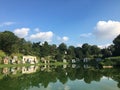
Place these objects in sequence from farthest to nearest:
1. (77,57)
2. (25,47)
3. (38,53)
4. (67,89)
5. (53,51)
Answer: (77,57) → (53,51) → (38,53) → (25,47) → (67,89)

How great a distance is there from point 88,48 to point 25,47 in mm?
70555

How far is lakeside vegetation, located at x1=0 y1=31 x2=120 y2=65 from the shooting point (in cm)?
11019

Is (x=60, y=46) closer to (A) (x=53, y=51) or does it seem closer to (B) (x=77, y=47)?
(B) (x=77, y=47)

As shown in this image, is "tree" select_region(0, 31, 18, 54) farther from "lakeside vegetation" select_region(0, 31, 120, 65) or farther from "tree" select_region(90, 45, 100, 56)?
"tree" select_region(90, 45, 100, 56)

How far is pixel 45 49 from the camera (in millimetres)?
144000

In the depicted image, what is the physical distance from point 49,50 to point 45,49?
25.9ft

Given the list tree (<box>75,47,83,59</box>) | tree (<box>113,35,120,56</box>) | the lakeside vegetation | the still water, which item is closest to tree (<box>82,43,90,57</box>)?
the lakeside vegetation

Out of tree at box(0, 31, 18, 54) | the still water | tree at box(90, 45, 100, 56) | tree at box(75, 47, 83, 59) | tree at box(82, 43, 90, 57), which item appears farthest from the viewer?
tree at box(90, 45, 100, 56)

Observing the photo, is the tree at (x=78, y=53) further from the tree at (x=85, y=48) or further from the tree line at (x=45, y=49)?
the tree at (x=85, y=48)

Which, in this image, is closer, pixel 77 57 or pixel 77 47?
pixel 77 57

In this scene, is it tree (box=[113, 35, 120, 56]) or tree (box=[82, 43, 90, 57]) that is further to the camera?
tree (box=[82, 43, 90, 57])

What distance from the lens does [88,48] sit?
188 meters

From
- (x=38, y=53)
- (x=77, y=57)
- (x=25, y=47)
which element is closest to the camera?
(x=25, y=47)

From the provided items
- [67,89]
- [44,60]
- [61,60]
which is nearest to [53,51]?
[61,60]
